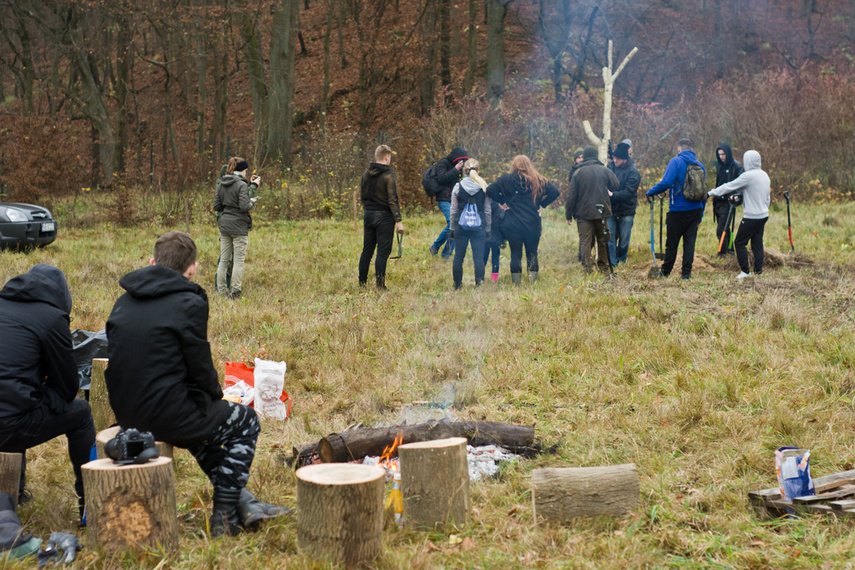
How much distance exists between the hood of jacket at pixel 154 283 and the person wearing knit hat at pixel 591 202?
787 centimetres

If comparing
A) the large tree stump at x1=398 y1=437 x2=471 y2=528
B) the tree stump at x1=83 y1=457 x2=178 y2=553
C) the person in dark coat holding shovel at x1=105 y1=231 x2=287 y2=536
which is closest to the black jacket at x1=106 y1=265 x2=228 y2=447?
the person in dark coat holding shovel at x1=105 y1=231 x2=287 y2=536

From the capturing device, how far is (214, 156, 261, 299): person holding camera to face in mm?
10047

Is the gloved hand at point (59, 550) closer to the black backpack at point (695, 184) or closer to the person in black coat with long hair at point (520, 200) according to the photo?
the person in black coat with long hair at point (520, 200)

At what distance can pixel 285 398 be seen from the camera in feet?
20.4

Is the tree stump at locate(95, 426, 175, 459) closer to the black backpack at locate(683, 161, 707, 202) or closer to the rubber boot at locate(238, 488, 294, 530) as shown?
the rubber boot at locate(238, 488, 294, 530)

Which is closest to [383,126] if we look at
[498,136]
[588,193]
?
[498,136]

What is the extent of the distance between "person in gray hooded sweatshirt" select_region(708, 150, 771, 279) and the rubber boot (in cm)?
828

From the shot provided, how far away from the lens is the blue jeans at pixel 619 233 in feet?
Result: 38.8

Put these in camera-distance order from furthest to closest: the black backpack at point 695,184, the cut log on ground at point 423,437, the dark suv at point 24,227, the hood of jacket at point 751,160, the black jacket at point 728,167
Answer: the dark suv at point 24,227, the black jacket at point 728,167, the hood of jacket at point 751,160, the black backpack at point 695,184, the cut log on ground at point 423,437

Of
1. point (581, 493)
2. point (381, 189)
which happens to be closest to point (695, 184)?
point (381, 189)

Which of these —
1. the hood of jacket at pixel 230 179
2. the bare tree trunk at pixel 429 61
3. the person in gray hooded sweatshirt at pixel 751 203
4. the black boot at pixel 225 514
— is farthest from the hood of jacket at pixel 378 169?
the bare tree trunk at pixel 429 61

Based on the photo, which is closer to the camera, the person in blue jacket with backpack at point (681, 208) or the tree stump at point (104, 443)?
the tree stump at point (104, 443)

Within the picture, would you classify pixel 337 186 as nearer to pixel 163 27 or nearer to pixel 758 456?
pixel 163 27

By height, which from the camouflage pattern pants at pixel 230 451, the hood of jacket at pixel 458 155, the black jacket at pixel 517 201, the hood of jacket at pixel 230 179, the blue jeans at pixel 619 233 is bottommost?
the camouflage pattern pants at pixel 230 451
